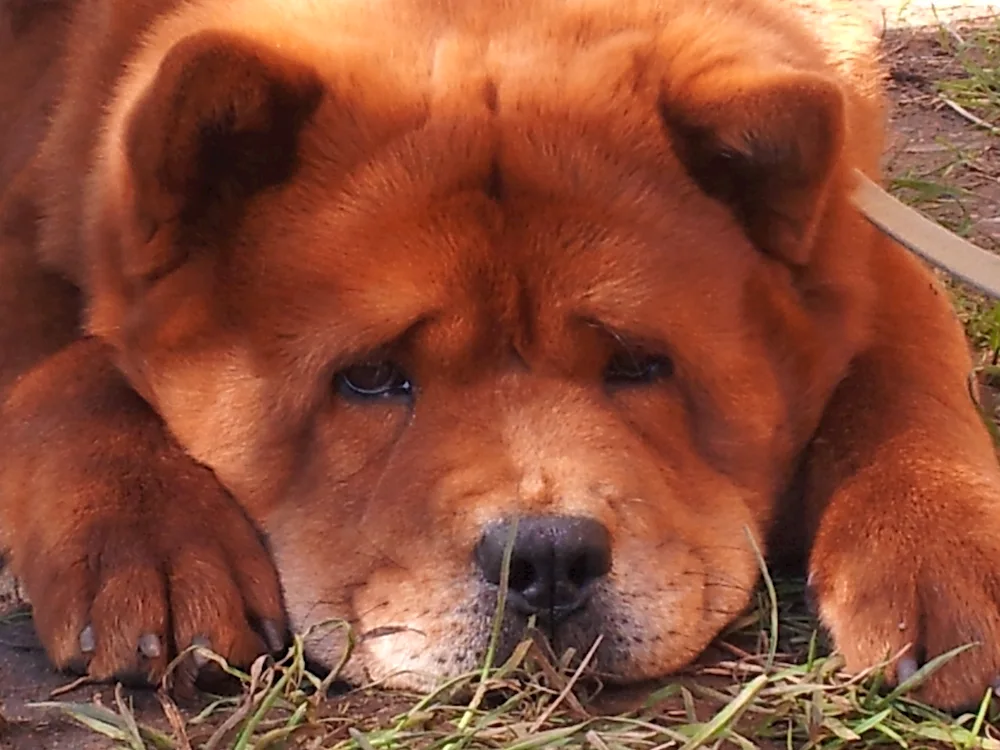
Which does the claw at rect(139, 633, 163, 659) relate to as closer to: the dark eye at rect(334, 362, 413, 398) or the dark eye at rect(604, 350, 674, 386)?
the dark eye at rect(334, 362, 413, 398)

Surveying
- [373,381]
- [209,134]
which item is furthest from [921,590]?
[209,134]

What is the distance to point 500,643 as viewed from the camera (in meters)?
1.98

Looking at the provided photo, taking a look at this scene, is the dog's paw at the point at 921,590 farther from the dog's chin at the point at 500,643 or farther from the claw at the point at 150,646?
the claw at the point at 150,646

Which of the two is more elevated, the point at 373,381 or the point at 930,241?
the point at 930,241

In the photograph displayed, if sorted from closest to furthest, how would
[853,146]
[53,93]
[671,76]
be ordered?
[671,76] → [853,146] → [53,93]

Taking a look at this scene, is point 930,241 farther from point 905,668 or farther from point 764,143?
point 905,668

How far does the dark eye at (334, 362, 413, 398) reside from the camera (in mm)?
2148

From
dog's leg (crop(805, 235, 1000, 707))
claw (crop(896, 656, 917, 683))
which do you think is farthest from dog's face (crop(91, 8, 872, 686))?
claw (crop(896, 656, 917, 683))

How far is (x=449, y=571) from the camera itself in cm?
198

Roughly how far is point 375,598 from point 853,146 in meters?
1.23

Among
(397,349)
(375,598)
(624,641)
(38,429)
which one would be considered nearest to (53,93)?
(38,429)

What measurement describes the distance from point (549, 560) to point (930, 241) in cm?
80

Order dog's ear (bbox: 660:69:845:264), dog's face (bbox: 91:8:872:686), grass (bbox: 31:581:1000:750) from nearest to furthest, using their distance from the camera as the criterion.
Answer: grass (bbox: 31:581:1000:750)
dog's face (bbox: 91:8:872:686)
dog's ear (bbox: 660:69:845:264)

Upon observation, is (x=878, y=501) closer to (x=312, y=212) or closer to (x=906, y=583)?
(x=906, y=583)
